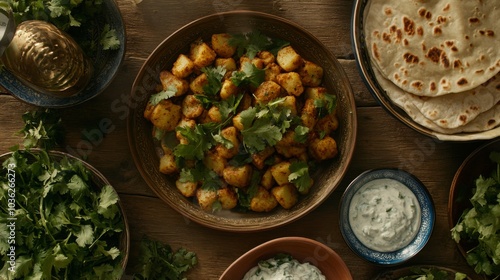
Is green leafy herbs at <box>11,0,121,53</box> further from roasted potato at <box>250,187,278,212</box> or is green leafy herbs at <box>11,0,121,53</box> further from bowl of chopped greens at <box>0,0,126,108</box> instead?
roasted potato at <box>250,187,278,212</box>

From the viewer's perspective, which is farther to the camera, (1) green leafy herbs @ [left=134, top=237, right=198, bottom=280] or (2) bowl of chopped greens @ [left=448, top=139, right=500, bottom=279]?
(1) green leafy herbs @ [left=134, top=237, right=198, bottom=280]

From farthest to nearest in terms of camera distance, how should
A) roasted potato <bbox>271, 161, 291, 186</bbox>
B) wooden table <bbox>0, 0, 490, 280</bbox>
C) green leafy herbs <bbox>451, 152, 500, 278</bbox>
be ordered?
1. wooden table <bbox>0, 0, 490, 280</bbox>
2. roasted potato <bbox>271, 161, 291, 186</bbox>
3. green leafy herbs <bbox>451, 152, 500, 278</bbox>

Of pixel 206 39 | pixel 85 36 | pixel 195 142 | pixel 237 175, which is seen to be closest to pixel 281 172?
pixel 237 175

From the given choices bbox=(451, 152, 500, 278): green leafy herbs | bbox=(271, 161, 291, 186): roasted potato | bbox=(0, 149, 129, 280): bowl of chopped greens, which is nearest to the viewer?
bbox=(0, 149, 129, 280): bowl of chopped greens

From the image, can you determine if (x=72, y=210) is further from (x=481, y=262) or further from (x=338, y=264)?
(x=481, y=262)

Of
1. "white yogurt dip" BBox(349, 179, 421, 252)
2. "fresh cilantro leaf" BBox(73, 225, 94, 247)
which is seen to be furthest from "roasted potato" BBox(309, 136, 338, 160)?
"fresh cilantro leaf" BBox(73, 225, 94, 247)

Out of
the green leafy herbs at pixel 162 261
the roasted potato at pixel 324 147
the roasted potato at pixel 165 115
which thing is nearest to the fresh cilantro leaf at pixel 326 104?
the roasted potato at pixel 324 147

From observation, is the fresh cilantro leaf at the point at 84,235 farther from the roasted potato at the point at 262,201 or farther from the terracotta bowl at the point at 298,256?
the roasted potato at the point at 262,201
